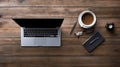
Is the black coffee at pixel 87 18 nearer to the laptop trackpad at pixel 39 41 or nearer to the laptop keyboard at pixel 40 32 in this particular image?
the laptop keyboard at pixel 40 32

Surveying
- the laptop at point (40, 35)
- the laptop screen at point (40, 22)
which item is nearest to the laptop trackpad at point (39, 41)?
the laptop at point (40, 35)

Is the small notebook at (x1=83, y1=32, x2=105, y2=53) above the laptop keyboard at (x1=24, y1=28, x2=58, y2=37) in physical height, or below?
below

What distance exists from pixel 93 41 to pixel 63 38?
0.28m

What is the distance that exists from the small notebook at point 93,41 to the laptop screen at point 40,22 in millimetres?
332

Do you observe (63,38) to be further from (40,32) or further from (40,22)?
(40,22)

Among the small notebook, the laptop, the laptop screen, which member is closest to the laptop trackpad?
the laptop

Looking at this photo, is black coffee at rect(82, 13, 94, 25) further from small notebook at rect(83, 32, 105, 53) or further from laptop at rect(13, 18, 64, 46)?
laptop at rect(13, 18, 64, 46)

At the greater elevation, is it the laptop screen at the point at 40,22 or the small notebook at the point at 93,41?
the laptop screen at the point at 40,22

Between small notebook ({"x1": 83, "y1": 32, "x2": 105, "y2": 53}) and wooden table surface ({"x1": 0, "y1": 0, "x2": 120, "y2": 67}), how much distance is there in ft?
0.10

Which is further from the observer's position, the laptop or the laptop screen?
the laptop

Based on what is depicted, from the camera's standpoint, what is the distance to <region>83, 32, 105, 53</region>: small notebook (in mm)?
3035

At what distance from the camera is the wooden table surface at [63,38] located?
304 centimetres

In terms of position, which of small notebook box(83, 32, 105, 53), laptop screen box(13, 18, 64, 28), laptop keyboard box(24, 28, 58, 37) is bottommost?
small notebook box(83, 32, 105, 53)

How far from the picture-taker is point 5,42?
3076 mm
